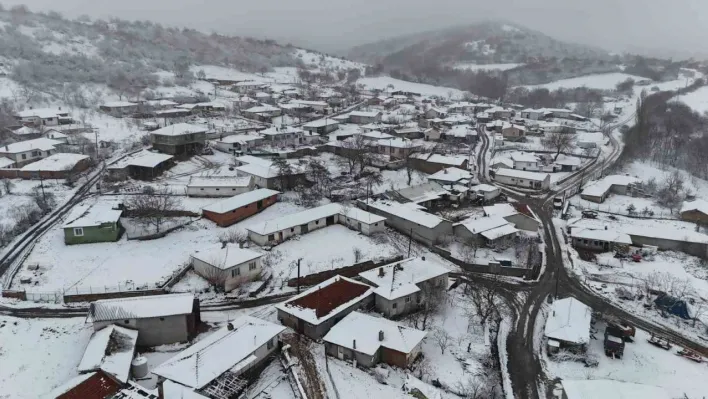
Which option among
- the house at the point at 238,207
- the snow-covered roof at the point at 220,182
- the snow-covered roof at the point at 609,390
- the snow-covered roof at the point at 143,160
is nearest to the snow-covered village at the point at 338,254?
the snow-covered roof at the point at 609,390

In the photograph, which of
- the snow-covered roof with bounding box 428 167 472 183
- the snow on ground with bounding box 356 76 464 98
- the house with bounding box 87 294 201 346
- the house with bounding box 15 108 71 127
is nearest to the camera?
the house with bounding box 87 294 201 346

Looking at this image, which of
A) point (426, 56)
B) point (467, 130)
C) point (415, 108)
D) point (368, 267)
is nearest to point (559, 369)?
point (368, 267)

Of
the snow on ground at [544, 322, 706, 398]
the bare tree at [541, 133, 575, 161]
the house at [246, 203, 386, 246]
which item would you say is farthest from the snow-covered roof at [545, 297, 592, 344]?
the bare tree at [541, 133, 575, 161]

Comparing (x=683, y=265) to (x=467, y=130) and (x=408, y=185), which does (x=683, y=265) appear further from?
(x=467, y=130)

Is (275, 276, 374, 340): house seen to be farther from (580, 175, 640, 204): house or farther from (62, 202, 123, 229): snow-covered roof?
(580, 175, 640, 204): house

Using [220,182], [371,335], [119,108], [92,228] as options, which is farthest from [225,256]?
[119,108]
